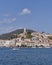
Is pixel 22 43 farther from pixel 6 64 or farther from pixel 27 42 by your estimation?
pixel 6 64

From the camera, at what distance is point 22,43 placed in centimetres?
19762

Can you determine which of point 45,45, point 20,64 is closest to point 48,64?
point 20,64

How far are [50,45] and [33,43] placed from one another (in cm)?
1019

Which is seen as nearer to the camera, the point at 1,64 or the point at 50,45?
the point at 1,64

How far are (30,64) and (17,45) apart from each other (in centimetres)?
15727

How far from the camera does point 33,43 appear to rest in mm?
195000

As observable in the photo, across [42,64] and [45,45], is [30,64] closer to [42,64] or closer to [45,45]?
[42,64]

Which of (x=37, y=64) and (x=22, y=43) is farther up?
(x=22, y=43)

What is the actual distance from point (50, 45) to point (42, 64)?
154358mm

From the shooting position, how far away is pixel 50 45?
195625 mm

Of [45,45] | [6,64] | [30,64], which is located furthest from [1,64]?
[45,45]

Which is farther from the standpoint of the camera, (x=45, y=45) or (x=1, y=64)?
(x=45, y=45)

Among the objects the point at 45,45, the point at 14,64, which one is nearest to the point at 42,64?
the point at 14,64

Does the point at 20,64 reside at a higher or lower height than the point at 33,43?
lower
